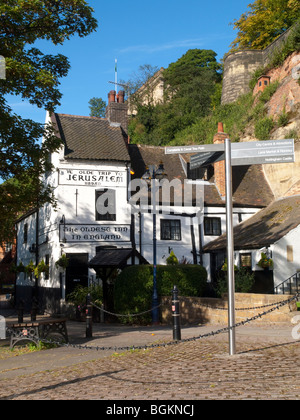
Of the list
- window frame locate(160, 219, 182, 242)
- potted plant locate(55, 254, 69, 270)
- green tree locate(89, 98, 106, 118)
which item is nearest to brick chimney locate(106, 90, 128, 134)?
window frame locate(160, 219, 182, 242)

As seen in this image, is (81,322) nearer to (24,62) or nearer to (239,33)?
(24,62)

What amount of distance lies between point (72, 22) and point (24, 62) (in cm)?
184

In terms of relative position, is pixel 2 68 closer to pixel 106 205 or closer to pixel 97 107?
pixel 106 205

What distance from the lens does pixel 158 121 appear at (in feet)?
186

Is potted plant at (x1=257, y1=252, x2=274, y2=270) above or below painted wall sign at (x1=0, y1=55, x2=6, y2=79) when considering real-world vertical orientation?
below

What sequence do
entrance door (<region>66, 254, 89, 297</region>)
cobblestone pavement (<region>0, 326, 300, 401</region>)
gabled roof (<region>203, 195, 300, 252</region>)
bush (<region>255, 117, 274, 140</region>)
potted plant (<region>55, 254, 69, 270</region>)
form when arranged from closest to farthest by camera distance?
cobblestone pavement (<region>0, 326, 300, 401</region>)
gabled roof (<region>203, 195, 300, 252</region>)
potted plant (<region>55, 254, 69, 270</region>)
entrance door (<region>66, 254, 89, 297</region>)
bush (<region>255, 117, 274, 140</region>)

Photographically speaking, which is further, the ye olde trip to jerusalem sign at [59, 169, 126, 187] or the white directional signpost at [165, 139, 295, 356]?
the ye olde trip to jerusalem sign at [59, 169, 126, 187]

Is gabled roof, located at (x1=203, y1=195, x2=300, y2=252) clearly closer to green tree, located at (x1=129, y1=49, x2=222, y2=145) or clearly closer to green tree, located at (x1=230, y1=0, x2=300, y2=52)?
green tree, located at (x1=230, y1=0, x2=300, y2=52)

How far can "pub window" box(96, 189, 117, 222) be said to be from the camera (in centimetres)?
2371

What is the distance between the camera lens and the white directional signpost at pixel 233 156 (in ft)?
27.8

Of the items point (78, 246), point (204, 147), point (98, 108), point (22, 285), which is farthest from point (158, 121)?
point (204, 147)

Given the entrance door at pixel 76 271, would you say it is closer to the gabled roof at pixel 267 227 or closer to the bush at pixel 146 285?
the bush at pixel 146 285

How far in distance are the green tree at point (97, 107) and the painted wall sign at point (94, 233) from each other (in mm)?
51623

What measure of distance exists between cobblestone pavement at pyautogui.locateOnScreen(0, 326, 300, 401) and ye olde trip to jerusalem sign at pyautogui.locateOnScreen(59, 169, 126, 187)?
1454 centimetres
